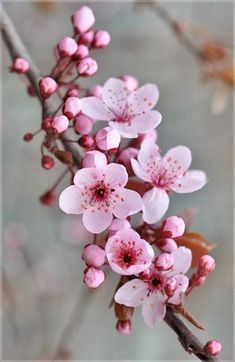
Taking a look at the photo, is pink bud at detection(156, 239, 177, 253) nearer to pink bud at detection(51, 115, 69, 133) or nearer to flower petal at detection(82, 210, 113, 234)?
flower petal at detection(82, 210, 113, 234)

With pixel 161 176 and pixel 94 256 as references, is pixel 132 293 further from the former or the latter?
pixel 161 176

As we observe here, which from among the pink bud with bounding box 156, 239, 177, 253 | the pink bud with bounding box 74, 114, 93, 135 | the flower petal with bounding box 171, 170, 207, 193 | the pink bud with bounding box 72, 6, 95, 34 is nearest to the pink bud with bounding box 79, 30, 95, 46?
the pink bud with bounding box 72, 6, 95, 34

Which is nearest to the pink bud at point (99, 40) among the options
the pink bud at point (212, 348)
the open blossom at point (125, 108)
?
the open blossom at point (125, 108)

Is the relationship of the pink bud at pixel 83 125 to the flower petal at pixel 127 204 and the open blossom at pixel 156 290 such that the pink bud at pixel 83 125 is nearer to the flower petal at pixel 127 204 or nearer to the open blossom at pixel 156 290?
the flower petal at pixel 127 204

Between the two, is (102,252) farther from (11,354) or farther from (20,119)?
(20,119)

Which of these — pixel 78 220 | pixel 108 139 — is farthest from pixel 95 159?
pixel 78 220

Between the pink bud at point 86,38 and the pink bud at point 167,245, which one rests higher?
the pink bud at point 86,38
